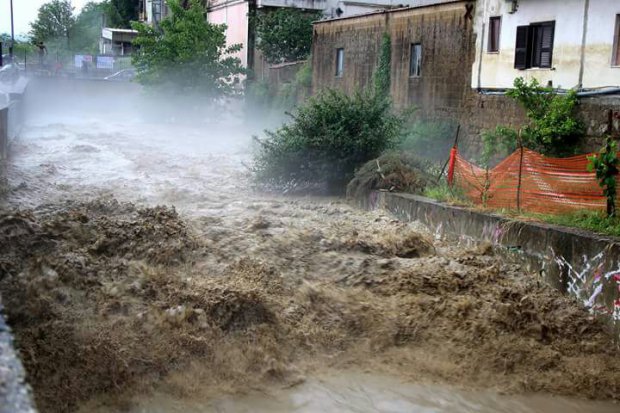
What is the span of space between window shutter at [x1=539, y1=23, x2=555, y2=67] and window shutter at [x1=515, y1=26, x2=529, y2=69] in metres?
0.43

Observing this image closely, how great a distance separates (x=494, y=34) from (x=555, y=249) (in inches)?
444

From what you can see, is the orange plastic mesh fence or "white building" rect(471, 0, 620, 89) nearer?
the orange plastic mesh fence

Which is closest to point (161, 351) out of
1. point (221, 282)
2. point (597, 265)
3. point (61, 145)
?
point (221, 282)

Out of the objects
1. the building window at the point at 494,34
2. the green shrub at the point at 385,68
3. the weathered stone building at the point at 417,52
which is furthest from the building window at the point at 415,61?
the building window at the point at 494,34

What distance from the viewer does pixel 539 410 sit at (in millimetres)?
7816

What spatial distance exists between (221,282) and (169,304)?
0.99 metres

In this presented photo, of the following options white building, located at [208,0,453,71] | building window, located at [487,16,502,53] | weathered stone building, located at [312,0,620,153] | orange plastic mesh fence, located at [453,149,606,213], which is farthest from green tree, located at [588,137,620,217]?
white building, located at [208,0,453,71]

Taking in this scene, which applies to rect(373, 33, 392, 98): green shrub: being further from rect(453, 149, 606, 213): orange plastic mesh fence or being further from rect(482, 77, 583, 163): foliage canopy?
rect(453, 149, 606, 213): orange plastic mesh fence

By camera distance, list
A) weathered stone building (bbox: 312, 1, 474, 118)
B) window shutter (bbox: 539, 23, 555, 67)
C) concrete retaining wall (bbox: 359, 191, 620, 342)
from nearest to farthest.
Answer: concrete retaining wall (bbox: 359, 191, 620, 342) < window shutter (bbox: 539, 23, 555, 67) < weathered stone building (bbox: 312, 1, 474, 118)

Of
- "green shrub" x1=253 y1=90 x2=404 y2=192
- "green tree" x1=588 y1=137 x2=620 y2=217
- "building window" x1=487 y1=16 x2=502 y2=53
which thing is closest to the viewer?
"green tree" x1=588 y1=137 x2=620 y2=217

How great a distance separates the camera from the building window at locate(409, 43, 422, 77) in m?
22.6

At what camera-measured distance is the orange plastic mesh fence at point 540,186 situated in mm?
10648

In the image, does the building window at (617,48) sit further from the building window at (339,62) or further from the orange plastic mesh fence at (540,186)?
the building window at (339,62)

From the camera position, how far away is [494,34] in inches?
776
